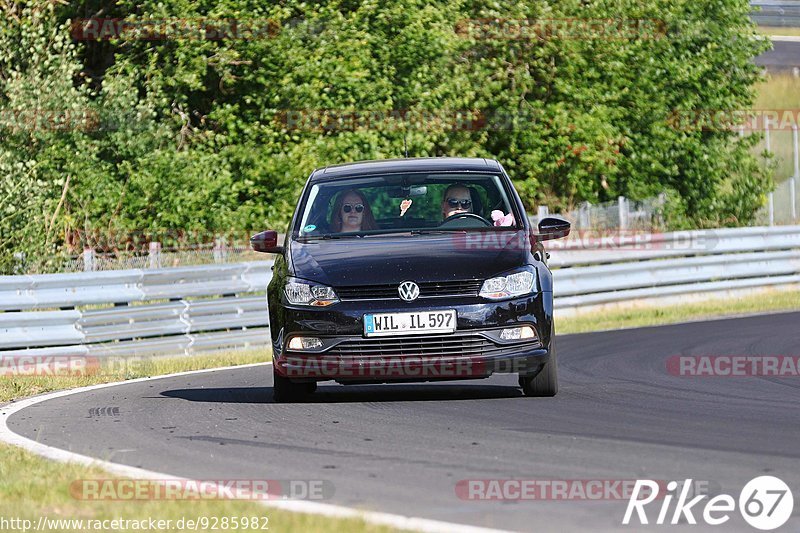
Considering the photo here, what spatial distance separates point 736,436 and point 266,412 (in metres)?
3.28

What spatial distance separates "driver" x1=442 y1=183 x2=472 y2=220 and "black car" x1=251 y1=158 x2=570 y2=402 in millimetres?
255

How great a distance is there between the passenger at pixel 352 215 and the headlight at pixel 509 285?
1364 millimetres

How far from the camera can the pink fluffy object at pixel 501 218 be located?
35.8 ft

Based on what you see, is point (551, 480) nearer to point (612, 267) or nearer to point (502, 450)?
point (502, 450)

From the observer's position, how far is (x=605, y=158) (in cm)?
3016

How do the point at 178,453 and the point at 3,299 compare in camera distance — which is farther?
the point at 3,299

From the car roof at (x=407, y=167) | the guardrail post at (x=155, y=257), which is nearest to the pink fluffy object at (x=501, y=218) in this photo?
the car roof at (x=407, y=167)

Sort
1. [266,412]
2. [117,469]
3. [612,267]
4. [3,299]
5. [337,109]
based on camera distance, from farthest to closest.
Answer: [337,109] → [612,267] → [3,299] → [266,412] → [117,469]

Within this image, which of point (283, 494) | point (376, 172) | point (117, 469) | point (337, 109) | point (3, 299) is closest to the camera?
point (283, 494)

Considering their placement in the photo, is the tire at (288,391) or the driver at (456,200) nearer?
the tire at (288,391)

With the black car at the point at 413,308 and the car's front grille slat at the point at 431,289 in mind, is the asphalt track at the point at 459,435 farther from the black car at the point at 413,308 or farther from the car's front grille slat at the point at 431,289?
the car's front grille slat at the point at 431,289

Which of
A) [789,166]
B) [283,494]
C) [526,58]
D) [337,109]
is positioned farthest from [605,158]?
[283,494]

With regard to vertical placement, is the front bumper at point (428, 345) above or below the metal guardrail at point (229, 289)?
above

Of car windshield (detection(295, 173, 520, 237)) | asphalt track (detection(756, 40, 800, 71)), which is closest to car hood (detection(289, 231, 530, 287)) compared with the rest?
car windshield (detection(295, 173, 520, 237))
